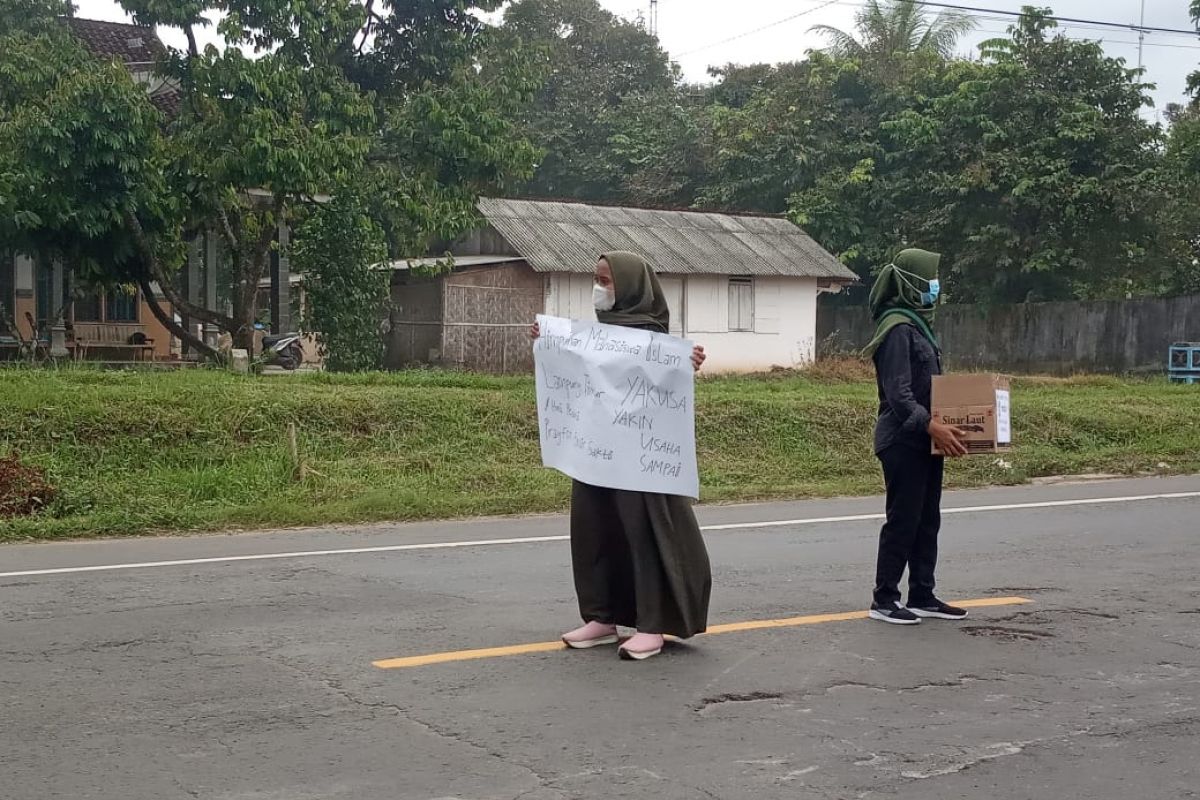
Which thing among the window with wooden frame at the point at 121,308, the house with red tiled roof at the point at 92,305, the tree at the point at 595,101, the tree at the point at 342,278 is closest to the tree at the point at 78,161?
the tree at the point at 342,278

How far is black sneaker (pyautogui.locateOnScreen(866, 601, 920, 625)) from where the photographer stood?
6789 mm

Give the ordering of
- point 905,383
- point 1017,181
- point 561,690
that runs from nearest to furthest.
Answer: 1. point 561,690
2. point 905,383
3. point 1017,181

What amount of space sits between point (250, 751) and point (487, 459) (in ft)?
30.0

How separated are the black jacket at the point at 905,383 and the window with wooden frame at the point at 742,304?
72.0 ft

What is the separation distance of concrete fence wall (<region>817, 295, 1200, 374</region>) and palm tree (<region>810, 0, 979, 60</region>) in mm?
8609

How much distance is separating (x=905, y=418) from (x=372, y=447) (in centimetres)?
810

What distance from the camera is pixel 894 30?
125 feet

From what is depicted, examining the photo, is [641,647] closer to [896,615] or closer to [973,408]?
[896,615]

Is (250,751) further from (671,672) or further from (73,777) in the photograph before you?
(671,672)

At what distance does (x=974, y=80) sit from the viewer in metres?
31.4

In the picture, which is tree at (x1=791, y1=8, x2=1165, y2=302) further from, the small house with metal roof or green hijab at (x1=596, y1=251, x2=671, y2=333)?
green hijab at (x1=596, y1=251, x2=671, y2=333)

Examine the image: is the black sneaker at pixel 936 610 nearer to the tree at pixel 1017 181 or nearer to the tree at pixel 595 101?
the tree at pixel 1017 181

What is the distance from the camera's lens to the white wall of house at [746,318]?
2789cm

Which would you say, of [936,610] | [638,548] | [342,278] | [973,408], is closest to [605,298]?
[638,548]
